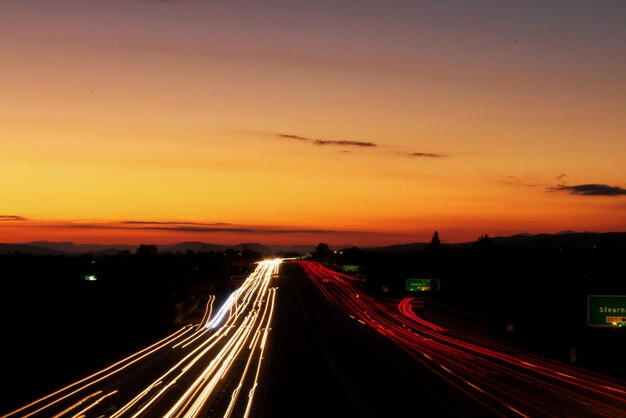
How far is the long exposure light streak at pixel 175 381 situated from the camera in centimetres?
3588

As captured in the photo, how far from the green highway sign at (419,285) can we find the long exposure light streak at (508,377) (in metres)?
→ 17.1

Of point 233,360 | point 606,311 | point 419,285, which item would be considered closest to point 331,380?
point 233,360

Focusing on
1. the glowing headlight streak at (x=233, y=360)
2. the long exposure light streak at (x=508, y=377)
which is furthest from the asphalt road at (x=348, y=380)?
the glowing headlight streak at (x=233, y=360)

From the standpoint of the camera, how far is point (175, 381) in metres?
45.5

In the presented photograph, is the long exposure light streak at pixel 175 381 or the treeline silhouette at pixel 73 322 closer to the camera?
the long exposure light streak at pixel 175 381

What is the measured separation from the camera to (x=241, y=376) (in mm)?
48031

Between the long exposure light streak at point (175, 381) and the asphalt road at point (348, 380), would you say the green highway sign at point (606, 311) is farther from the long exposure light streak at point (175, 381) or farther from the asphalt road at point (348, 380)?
the long exposure light streak at point (175, 381)

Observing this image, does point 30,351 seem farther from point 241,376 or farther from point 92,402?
point 92,402

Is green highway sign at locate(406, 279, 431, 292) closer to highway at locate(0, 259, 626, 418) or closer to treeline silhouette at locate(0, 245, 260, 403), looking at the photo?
highway at locate(0, 259, 626, 418)

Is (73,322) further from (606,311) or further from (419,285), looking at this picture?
(606,311)

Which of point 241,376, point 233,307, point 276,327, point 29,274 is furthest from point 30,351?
point 29,274

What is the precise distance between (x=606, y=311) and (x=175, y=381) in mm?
27597

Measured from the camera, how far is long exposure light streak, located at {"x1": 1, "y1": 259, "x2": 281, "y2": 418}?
118ft

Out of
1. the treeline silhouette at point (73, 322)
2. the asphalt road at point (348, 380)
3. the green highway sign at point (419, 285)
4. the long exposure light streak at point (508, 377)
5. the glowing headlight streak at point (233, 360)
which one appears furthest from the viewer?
the green highway sign at point (419, 285)
